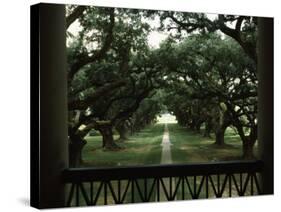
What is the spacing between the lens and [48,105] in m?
6.36

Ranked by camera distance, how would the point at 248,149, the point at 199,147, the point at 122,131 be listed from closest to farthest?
the point at 122,131 < the point at 199,147 < the point at 248,149

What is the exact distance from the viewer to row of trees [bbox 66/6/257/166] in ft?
21.9

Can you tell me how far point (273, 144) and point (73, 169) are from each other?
8.62 ft

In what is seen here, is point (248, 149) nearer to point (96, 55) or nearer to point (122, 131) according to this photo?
point (122, 131)

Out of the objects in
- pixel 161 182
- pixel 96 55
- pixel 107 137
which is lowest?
pixel 161 182

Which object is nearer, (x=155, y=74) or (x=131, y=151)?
(x=131, y=151)

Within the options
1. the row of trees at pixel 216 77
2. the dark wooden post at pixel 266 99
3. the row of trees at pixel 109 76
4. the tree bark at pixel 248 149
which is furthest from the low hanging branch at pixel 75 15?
the tree bark at pixel 248 149

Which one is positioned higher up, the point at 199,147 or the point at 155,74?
the point at 155,74

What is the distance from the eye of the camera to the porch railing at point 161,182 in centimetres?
670

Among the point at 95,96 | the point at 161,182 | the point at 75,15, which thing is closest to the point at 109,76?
the point at 95,96

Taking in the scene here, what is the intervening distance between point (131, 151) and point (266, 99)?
Answer: 1.90 metres

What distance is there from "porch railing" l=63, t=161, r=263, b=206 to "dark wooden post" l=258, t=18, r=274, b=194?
15 cm

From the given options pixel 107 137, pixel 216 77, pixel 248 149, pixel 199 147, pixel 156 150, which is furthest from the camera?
pixel 248 149

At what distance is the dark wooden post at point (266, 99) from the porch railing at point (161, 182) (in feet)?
0.48
